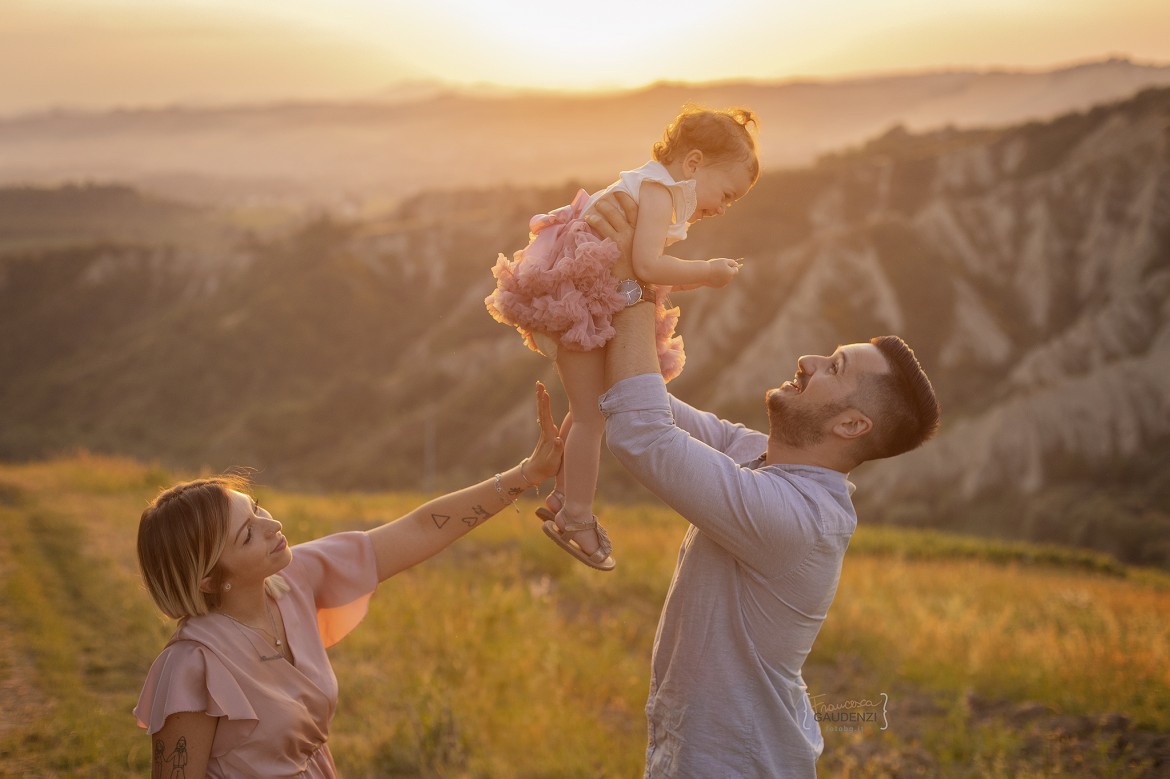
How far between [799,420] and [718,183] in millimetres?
1144

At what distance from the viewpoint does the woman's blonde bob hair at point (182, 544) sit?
9.95 ft

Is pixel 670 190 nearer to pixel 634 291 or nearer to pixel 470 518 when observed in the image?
pixel 634 291

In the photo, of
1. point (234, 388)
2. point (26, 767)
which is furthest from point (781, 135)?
point (26, 767)

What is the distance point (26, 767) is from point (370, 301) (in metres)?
88.1

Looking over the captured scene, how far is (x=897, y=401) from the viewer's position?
9.86 ft

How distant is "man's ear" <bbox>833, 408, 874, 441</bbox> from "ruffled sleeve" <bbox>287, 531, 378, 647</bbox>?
183cm

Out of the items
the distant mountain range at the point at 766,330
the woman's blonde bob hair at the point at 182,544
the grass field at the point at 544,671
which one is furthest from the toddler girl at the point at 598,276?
the distant mountain range at the point at 766,330

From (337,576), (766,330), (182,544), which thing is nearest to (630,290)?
(337,576)

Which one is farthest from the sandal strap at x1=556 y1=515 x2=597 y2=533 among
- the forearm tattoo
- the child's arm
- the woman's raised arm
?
the child's arm

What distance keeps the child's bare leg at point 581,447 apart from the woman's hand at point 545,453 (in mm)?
82

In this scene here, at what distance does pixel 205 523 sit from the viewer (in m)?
3.04

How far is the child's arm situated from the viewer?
10.7 ft

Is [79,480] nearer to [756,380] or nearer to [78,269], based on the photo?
[756,380]
